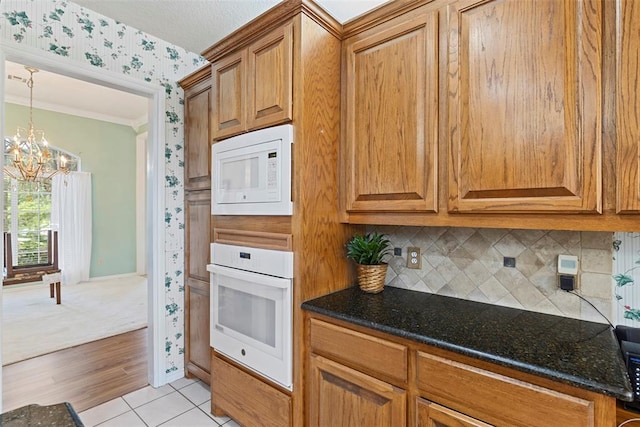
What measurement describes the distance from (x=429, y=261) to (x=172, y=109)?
221 centimetres

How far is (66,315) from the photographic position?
12.8 ft

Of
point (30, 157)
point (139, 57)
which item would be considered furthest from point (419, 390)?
point (30, 157)

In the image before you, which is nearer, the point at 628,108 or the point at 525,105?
→ the point at 628,108

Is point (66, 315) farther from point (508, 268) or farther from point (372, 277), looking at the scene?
point (508, 268)

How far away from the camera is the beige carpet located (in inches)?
122

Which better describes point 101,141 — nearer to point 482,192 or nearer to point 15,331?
point 15,331

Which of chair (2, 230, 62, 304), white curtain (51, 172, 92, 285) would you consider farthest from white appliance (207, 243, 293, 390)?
white curtain (51, 172, 92, 285)

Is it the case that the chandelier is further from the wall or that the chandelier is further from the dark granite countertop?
the dark granite countertop

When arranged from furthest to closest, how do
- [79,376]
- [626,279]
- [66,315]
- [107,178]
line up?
[107,178]
[66,315]
[79,376]
[626,279]

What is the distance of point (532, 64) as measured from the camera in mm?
1161

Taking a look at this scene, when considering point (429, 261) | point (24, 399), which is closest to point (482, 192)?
point (429, 261)

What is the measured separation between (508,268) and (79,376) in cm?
317

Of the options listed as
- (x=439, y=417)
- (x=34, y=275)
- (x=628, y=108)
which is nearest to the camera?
(x=628, y=108)

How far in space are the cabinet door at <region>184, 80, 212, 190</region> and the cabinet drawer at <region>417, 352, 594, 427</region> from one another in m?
1.84
